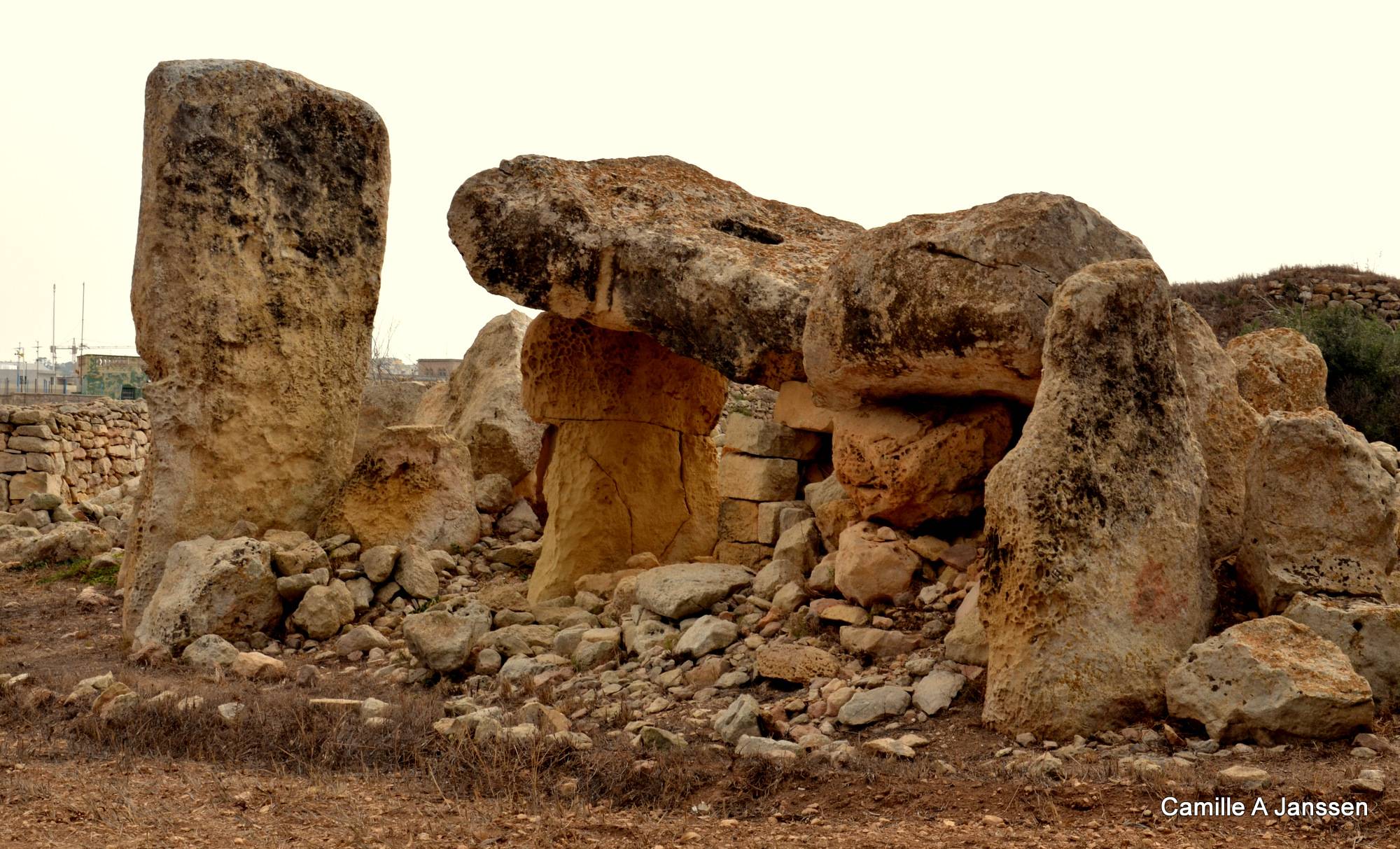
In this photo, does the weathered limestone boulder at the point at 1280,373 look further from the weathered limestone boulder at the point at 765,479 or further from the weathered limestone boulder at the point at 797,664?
the weathered limestone boulder at the point at 765,479

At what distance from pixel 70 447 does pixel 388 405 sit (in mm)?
4997

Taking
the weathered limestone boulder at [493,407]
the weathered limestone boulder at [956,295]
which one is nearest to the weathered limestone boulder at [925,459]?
the weathered limestone boulder at [956,295]

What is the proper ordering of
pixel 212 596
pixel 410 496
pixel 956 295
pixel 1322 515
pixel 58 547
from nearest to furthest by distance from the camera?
pixel 1322 515
pixel 956 295
pixel 212 596
pixel 410 496
pixel 58 547

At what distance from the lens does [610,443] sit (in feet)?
27.9

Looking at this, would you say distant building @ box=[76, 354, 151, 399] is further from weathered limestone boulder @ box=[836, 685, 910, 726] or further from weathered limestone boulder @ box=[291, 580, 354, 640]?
weathered limestone boulder @ box=[836, 685, 910, 726]

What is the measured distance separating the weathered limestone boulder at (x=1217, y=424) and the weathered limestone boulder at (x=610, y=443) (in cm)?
383

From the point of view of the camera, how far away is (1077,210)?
5.73m

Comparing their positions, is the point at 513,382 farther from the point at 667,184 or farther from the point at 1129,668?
the point at 1129,668

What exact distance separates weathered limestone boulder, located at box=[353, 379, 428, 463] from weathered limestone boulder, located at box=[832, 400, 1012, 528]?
657 cm

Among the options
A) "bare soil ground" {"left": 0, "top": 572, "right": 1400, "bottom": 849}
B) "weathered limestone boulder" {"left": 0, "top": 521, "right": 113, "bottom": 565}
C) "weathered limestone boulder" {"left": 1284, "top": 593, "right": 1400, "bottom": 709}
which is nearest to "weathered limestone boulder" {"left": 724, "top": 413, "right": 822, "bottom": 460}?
"bare soil ground" {"left": 0, "top": 572, "right": 1400, "bottom": 849}

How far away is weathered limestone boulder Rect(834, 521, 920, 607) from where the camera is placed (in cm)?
596

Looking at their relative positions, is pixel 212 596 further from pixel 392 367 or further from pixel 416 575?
pixel 392 367

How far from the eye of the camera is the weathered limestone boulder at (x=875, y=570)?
19.6ft

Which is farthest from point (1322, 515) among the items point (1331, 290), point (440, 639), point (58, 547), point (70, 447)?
point (1331, 290)
